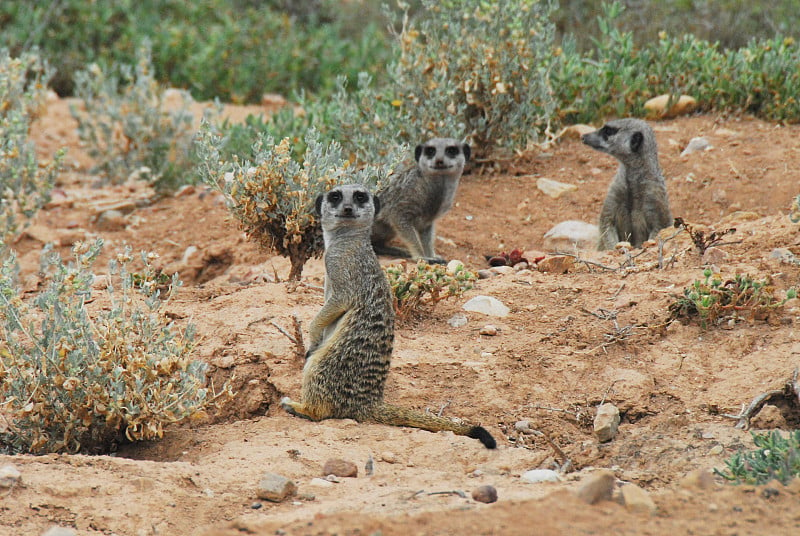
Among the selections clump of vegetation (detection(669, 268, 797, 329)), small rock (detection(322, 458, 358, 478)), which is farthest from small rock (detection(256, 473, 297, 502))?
clump of vegetation (detection(669, 268, 797, 329))

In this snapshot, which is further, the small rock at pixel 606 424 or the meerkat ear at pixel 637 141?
the meerkat ear at pixel 637 141

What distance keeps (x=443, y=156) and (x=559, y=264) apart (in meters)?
1.42

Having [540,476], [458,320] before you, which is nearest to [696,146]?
[458,320]

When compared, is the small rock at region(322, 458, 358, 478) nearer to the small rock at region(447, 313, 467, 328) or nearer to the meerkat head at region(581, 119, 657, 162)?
the small rock at region(447, 313, 467, 328)

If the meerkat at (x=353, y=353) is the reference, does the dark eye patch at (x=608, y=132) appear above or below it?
above

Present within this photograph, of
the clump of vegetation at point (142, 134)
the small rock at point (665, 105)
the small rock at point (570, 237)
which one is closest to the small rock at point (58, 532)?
the small rock at point (570, 237)

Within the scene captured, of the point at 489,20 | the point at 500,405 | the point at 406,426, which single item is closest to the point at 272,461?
the point at 406,426

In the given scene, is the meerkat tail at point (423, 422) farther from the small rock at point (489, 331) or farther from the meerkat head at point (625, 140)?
the meerkat head at point (625, 140)

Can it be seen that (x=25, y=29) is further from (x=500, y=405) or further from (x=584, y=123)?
(x=500, y=405)

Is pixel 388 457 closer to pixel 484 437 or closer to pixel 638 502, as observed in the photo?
pixel 484 437

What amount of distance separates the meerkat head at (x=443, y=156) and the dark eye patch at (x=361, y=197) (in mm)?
2037

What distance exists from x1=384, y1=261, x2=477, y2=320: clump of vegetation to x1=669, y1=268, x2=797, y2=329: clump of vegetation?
998 millimetres

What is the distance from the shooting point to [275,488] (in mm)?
3021

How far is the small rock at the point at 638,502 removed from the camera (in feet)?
7.80
